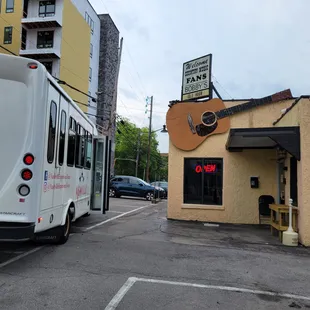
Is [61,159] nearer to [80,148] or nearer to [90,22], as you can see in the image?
[80,148]

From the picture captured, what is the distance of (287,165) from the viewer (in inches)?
408

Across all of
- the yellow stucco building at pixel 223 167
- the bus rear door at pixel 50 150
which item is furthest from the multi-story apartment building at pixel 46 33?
the bus rear door at pixel 50 150

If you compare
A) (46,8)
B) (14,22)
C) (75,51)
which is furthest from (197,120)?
(14,22)

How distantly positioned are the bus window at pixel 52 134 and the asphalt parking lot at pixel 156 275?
6.15ft

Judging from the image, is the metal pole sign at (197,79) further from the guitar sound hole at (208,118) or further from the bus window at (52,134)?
the bus window at (52,134)

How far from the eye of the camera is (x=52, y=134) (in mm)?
5676

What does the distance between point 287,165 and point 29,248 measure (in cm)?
781

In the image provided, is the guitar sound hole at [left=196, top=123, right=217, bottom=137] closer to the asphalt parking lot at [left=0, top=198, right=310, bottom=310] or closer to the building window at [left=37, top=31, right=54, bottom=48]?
the asphalt parking lot at [left=0, top=198, right=310, bottom=310]

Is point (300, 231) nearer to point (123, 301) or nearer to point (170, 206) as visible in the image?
point (170, 206)

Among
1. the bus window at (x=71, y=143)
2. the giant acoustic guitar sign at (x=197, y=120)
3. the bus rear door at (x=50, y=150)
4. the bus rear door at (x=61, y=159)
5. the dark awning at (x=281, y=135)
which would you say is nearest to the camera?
the bus rear door at (x=50, y=150)

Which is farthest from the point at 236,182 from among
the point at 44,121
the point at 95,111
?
the point at 95,111

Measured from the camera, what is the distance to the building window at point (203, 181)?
12.5 m

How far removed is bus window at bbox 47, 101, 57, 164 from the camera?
5520 mm

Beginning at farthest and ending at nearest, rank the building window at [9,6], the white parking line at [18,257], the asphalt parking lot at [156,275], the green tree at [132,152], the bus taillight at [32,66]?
the green tree at [132,152]
the building window at [9,6]
the white parking line at [18,257]
the bus taillight at [32,66]
the asphalt parking lot at [156,275]
